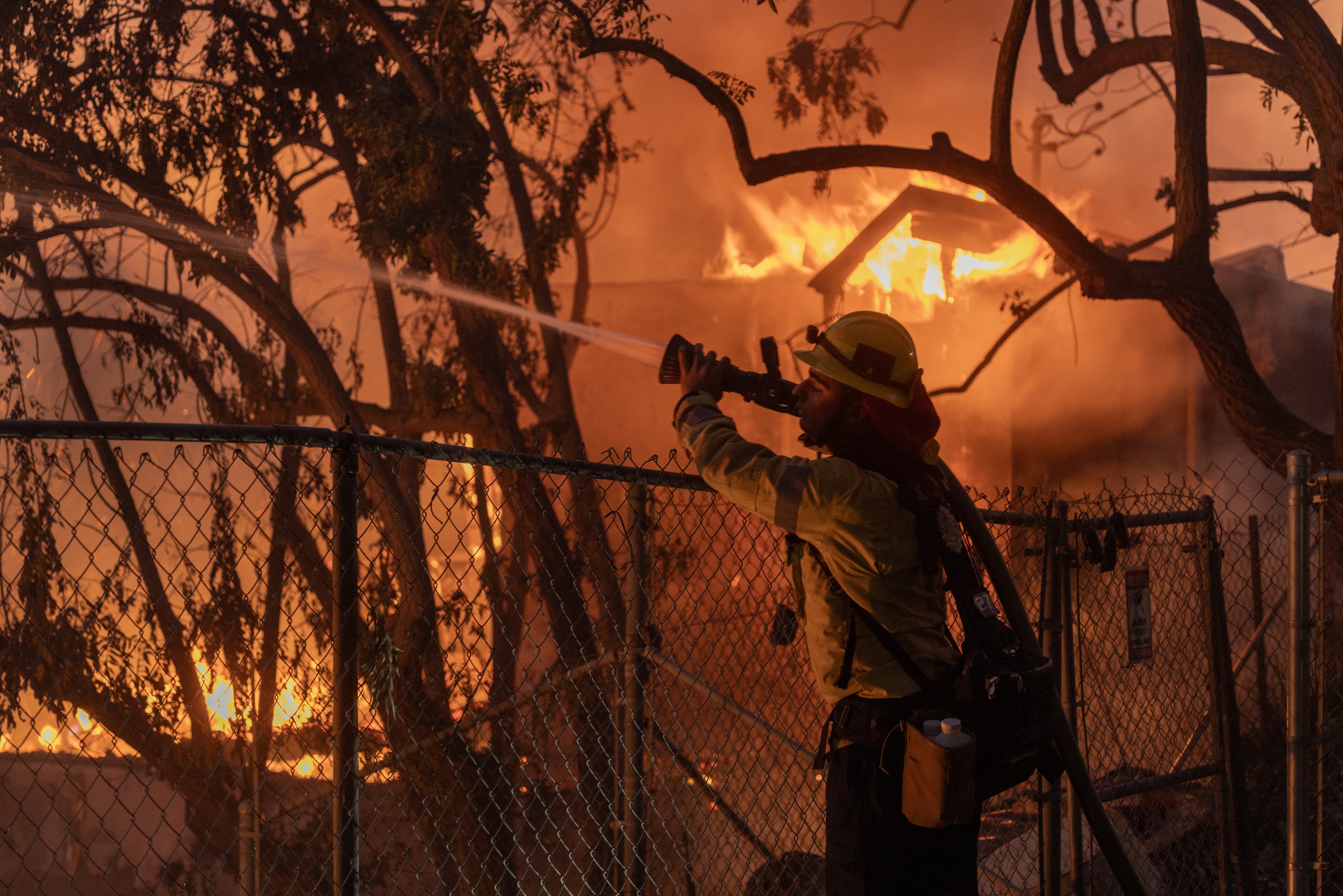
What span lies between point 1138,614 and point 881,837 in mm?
1882

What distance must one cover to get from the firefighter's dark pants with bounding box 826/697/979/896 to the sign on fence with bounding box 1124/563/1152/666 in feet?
Result: 5.34

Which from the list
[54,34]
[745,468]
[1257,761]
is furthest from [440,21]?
[1257,761]

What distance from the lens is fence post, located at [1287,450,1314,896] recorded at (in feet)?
11.9

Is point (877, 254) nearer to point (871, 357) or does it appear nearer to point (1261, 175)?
point (1261, 175)

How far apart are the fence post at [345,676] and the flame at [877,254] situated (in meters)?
11.3

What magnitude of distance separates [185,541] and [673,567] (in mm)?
6602

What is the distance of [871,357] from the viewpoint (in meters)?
2.70

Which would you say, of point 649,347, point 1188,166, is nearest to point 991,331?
point 1188,166

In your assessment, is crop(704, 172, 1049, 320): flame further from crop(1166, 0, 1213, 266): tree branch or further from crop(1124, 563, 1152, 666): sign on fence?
crop(1124, 563, 1152, 666): sign on fence

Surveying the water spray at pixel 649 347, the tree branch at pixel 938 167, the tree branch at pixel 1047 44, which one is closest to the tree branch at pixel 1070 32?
the tree branch at pixel 1047 44

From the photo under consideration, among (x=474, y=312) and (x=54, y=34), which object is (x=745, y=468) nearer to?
(x=474, y=312)

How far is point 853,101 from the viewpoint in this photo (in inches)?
490

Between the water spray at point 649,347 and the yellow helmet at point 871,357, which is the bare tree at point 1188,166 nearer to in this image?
the water spray at point 649,347

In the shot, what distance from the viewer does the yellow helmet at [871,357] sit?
106 inches
